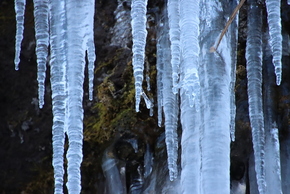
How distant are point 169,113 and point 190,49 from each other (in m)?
0.51

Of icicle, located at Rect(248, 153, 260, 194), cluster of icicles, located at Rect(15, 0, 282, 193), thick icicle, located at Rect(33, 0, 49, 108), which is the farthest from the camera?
icicle, located at Rect(248, 153, 260, 194)

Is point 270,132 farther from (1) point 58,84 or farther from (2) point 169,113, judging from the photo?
(1) point 58,84

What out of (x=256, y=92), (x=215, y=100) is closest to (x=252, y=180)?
(x=256, y=92)

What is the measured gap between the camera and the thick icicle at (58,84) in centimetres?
221

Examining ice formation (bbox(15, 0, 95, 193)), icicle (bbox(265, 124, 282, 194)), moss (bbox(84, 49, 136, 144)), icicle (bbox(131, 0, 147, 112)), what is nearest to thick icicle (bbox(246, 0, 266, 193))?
icicle (bbox(265, 124, 282, 194))

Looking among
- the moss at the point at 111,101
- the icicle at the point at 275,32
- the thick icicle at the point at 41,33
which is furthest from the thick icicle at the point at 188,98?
the moss at the point at 111,101

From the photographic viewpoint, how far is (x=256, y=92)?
98.4 inches

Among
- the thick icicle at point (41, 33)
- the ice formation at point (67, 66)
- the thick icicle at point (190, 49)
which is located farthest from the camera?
the thick icicle at point (41, 33)

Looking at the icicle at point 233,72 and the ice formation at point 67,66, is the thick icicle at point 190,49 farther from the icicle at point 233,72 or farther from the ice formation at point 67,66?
the ice formation at point 67,66

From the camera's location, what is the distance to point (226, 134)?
6.89 feet

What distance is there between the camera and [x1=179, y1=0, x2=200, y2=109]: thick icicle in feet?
6.42

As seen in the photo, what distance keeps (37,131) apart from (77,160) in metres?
1.42

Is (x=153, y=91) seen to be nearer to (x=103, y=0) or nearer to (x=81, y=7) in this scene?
(x=103, y=0)

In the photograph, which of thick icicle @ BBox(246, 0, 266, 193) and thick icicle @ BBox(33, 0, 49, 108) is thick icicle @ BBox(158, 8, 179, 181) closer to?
thick icicle @ BBox(246, 0, 266, 193)
